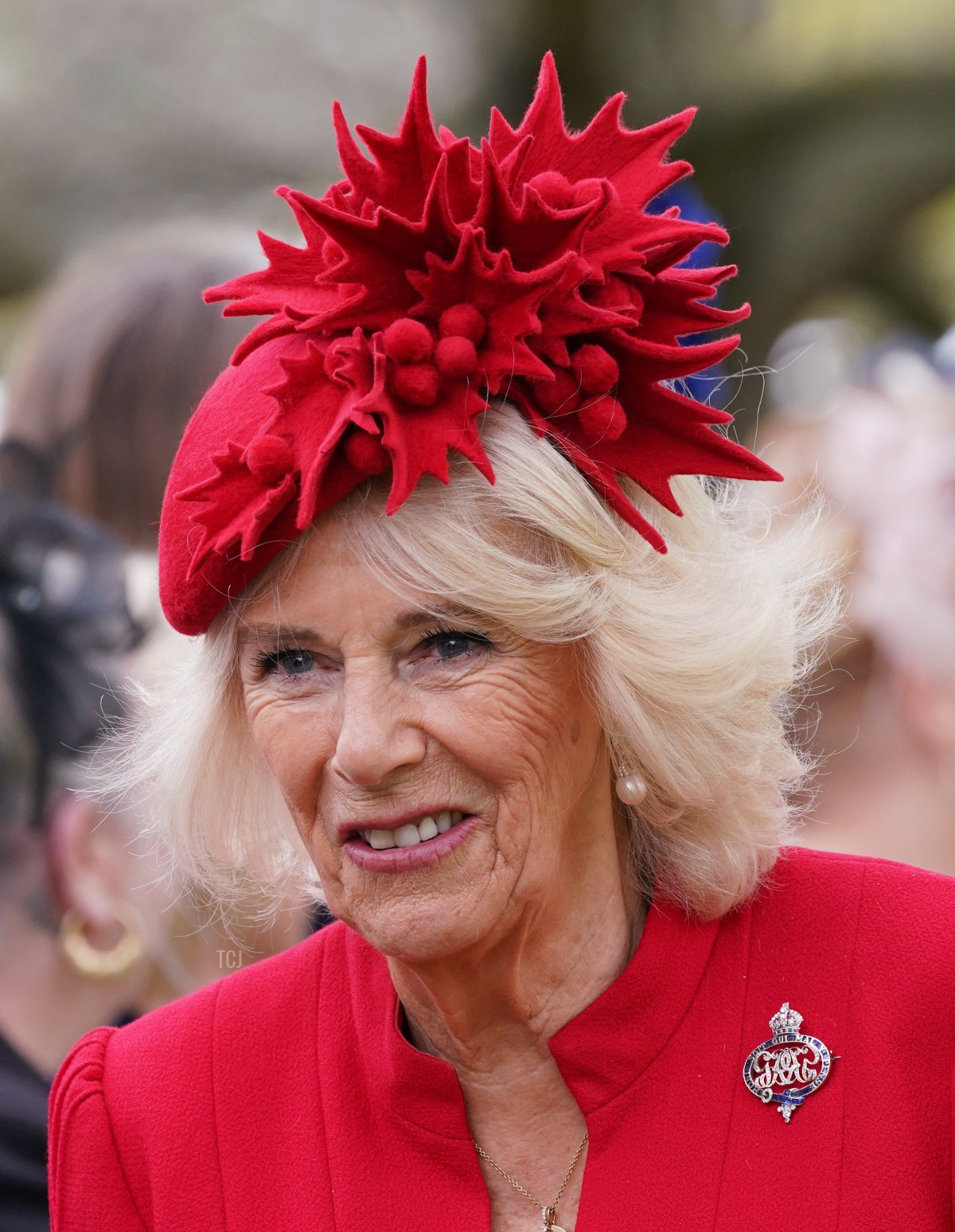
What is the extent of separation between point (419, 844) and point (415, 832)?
0.02 meters

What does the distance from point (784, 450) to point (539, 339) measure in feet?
13.4

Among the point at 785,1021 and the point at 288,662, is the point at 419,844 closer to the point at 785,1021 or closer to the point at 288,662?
the point at 288,662

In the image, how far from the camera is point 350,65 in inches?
345

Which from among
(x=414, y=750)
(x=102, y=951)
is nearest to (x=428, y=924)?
(x=414, y=750)

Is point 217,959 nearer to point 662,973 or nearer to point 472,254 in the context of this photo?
point 662,973

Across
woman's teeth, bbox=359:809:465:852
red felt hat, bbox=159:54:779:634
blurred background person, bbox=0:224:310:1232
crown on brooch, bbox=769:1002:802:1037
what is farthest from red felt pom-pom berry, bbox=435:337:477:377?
blurred background person, bbox=0:224:310:1232

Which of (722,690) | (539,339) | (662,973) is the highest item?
(539,339)

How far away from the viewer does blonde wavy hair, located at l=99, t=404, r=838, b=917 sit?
7.23ft

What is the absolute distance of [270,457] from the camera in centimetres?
215

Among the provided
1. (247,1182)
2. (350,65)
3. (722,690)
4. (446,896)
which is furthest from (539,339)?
(350,65)

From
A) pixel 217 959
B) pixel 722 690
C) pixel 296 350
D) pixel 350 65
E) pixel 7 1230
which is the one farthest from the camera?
pixel 350 65

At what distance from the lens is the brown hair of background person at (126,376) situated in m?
4.39

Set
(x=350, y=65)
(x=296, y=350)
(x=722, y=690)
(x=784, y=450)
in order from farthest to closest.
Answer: (x=350, y=65) < (x=784, y=450) < (x=722, y=690) < (x=296, y=350)

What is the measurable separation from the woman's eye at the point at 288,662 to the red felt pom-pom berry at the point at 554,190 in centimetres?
72
